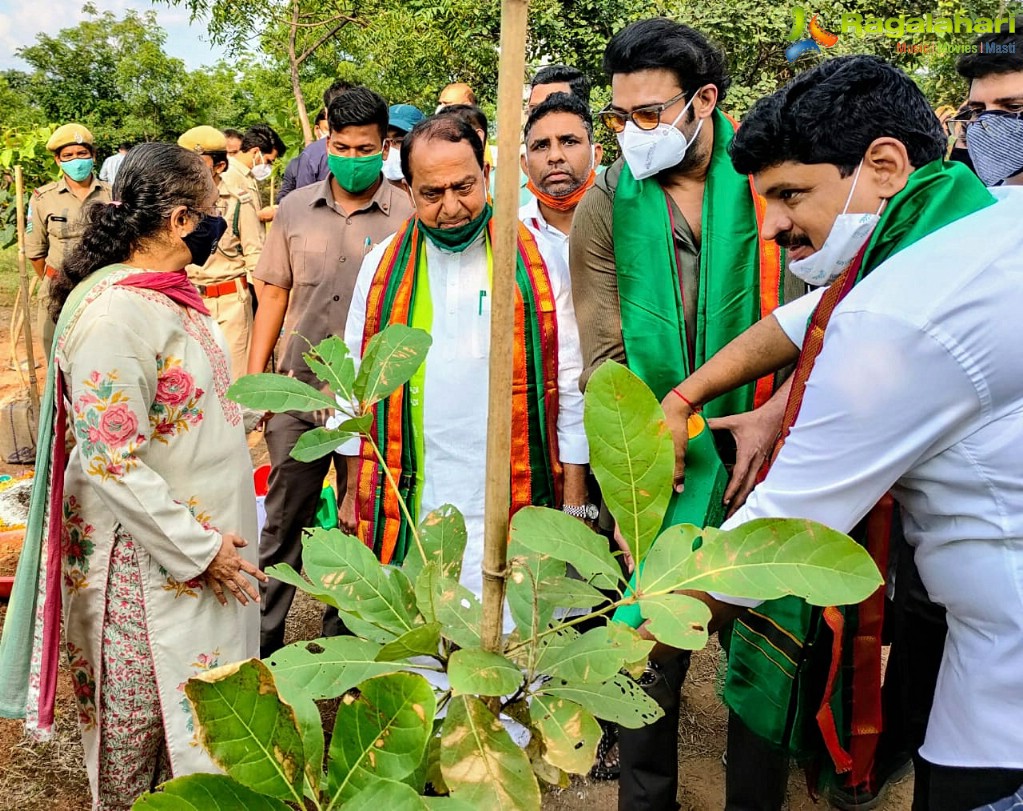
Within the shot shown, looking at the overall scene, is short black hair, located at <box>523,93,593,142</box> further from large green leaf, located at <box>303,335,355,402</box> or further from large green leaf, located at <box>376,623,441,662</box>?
large green leaf, located at <box>376,623,441,662</box>

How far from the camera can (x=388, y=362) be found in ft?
2.79

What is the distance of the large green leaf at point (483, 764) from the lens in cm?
66

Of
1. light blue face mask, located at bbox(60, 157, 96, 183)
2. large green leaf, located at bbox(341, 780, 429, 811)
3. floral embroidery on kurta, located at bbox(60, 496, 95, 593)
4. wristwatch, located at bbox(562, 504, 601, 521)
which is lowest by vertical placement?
wristwatch, located at bbox(562, 504, 601, 521)

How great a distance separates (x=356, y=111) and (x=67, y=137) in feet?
11.9

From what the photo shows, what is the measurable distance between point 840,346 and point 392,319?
149 centimetres

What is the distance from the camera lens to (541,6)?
36.9 feet

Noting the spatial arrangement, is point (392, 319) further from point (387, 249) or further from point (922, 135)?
point (922, 135)

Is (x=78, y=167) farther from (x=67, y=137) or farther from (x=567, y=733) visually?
(x=567, y=733)

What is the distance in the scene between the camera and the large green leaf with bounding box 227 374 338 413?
795 mm

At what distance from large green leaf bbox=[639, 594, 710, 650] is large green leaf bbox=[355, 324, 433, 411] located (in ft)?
1.07

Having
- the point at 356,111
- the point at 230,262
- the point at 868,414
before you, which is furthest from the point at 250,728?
the point at 230,262

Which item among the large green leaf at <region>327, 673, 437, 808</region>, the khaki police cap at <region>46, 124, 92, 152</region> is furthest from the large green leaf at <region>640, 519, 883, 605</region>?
the khaki police cap at <region>46, 124, 92, 152</region>

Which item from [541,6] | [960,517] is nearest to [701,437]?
[960,517]

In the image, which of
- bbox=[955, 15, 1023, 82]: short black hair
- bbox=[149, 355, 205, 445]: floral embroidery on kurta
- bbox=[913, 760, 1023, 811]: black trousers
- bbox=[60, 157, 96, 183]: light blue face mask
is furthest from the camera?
bbox=[60, 157, 96, 183]: light blue face mask
